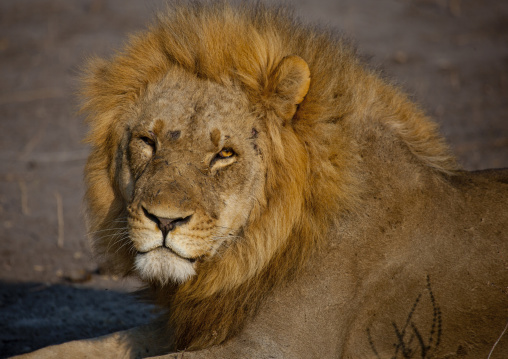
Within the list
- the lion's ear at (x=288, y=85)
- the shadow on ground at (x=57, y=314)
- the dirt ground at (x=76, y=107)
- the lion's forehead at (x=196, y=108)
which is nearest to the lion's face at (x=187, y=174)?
the lion's forehead at (x=196, y=108)

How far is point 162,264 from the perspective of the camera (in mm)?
2818

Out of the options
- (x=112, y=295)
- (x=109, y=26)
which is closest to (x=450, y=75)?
(x=109, y=26)

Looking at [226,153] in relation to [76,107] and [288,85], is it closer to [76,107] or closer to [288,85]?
[288,85]

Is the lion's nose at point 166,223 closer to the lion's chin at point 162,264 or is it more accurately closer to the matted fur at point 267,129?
the lion's chin at point 162,264

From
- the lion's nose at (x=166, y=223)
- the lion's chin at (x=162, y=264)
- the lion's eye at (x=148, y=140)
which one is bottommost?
the lion's chin at (x=162, y=264)

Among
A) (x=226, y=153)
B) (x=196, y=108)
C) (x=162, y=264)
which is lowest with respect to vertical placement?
(x=162, y=264)

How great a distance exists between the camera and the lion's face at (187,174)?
2.79m

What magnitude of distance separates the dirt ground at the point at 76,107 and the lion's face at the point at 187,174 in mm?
700

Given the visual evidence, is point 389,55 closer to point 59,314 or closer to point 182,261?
point 59,314

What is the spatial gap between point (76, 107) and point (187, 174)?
112cm

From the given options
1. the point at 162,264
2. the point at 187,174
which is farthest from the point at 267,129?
the point at 162,264

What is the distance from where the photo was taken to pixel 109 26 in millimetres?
12375

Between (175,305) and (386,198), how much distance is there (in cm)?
119

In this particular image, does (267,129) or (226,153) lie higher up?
(267,129)
